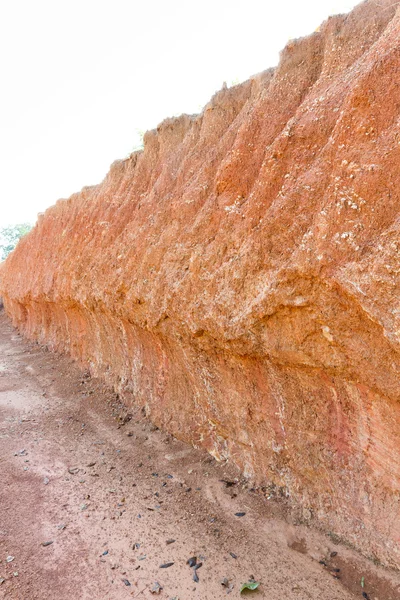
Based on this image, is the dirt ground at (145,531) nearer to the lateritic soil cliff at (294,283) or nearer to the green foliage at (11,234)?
the lateritic soil cliff at (294,283)

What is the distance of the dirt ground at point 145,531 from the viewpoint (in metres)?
2.94

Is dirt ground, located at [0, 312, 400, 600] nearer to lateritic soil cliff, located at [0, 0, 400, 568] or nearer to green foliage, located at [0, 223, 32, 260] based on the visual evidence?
lateritic soil cliff, located at [0, 0, 400, 568]

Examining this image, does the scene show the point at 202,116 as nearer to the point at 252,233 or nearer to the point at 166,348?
the point at 252,233

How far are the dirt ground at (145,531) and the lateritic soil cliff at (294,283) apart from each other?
0.70 feet

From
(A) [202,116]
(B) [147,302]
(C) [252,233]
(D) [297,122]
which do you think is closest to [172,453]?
(B) [147,302]

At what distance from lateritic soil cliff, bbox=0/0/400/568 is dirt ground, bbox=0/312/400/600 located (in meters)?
0.21

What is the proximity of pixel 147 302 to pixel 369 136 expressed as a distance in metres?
2.85

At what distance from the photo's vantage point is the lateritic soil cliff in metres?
2.78

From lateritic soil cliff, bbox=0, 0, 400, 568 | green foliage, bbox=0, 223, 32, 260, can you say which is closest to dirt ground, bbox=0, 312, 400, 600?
lateritic soil cliff, bbox=0, 0, 400, 568

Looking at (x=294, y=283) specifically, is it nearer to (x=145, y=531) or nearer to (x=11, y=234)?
(x=145, y=531)

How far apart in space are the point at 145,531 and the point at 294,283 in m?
2.44

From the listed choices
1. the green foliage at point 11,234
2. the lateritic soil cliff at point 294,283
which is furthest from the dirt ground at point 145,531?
the green foliage at point 11,234

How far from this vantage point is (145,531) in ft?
11.7

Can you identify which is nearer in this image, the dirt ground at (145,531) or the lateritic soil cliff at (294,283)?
the lateritic soil cliff at (294,283)
